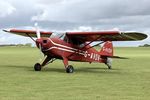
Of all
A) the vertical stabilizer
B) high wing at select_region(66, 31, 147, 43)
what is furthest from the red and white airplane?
the vertical stabilizer

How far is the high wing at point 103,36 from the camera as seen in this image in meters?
19.4

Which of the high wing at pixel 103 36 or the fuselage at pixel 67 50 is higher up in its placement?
the high wing at pixel 103 36

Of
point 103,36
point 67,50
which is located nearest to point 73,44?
point 67,50

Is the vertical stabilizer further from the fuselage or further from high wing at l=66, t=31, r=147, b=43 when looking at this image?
high wing at l=66, t=31, r=147, b=43

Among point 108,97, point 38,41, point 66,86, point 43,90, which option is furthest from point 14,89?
point 38,41

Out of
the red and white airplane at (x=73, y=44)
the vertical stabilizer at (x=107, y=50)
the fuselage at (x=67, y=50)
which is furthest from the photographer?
the vertical stabilizer at (x=107, y=50)

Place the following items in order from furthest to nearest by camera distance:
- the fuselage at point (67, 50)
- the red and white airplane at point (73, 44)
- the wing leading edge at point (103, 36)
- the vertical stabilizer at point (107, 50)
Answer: the vertical stabilizer at point (107, 50) < the wing leading edge at point (103, 36) < the red and white airplane at point (73, 44) < the fuselage at point (67, 50)

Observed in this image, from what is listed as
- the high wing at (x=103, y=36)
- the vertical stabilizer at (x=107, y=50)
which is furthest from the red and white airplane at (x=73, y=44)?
the vertical stabilizer at (x=107, y=50)

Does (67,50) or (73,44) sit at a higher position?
(73,44)

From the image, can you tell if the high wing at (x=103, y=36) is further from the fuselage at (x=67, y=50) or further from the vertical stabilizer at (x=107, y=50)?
the vertical stabilizer at (x=107, y=50)

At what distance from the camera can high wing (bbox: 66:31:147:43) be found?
1944 cm

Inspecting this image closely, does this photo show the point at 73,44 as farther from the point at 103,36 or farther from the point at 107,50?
the point at 107,50

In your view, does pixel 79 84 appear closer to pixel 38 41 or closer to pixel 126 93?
pixel 126 93

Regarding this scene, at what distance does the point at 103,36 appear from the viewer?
20750 mm
